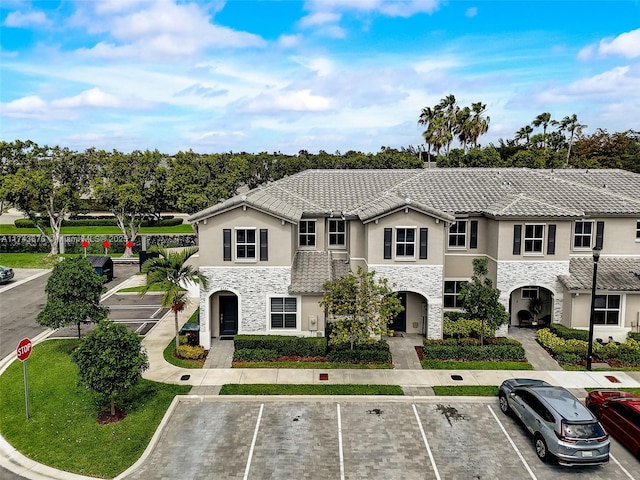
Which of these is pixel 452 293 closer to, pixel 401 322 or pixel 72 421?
pixel 401 322

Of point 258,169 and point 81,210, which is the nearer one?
point 81,210

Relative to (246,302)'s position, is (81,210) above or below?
above

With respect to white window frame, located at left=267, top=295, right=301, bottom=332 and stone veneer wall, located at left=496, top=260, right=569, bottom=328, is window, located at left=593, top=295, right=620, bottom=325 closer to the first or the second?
stone veneer wall, located at left=496, top=260, right=569, bottom=328

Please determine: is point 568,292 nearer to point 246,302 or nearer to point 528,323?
point 528,323

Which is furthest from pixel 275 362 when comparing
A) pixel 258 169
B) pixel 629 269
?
pixel 258 169

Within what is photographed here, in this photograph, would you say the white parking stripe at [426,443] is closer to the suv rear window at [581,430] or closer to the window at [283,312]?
the suv rear window at [581,430]

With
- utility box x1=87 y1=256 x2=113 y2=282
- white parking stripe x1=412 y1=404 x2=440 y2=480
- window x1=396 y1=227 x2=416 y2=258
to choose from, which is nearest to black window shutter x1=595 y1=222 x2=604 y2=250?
window x1=396 y1=227 x2=416 y2=258

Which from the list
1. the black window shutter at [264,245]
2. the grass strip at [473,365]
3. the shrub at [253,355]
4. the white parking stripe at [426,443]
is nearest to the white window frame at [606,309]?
the grass strip at [473,365]

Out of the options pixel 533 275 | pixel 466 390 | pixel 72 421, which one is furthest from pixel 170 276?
pixel 533 275
